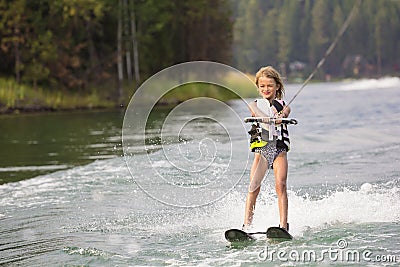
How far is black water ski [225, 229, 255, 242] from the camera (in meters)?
6.54

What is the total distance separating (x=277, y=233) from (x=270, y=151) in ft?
2.64

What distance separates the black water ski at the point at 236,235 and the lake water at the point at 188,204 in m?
0.11

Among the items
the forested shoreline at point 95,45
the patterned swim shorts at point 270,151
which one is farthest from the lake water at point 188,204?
the forested shoreline at point 95,45

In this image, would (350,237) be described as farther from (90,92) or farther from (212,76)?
(90,92)

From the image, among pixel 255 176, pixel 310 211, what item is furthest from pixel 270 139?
pixel 310 211

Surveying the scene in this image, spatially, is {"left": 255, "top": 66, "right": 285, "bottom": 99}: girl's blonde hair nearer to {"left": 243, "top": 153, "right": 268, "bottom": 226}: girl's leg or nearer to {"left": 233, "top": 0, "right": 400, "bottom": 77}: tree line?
{"left": 243, "top": 153, "right": 268, "bottom": 226}: girl's leg

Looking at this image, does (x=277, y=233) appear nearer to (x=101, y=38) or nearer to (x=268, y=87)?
(x=268, y=87)

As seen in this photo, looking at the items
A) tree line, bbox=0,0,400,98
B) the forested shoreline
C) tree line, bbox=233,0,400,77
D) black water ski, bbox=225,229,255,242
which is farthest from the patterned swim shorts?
tree line, bbox=233,0,400,77

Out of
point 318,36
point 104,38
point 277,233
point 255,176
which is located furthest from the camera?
point 318,36

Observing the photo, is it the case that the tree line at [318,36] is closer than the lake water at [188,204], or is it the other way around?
the lake water at [188,204]

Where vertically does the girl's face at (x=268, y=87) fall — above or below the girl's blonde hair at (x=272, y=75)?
below

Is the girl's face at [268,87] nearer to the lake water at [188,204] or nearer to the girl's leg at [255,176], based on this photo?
the girl's leg at [255,176]

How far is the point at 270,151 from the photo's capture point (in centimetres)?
693

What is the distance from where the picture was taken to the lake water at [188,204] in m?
6.29
